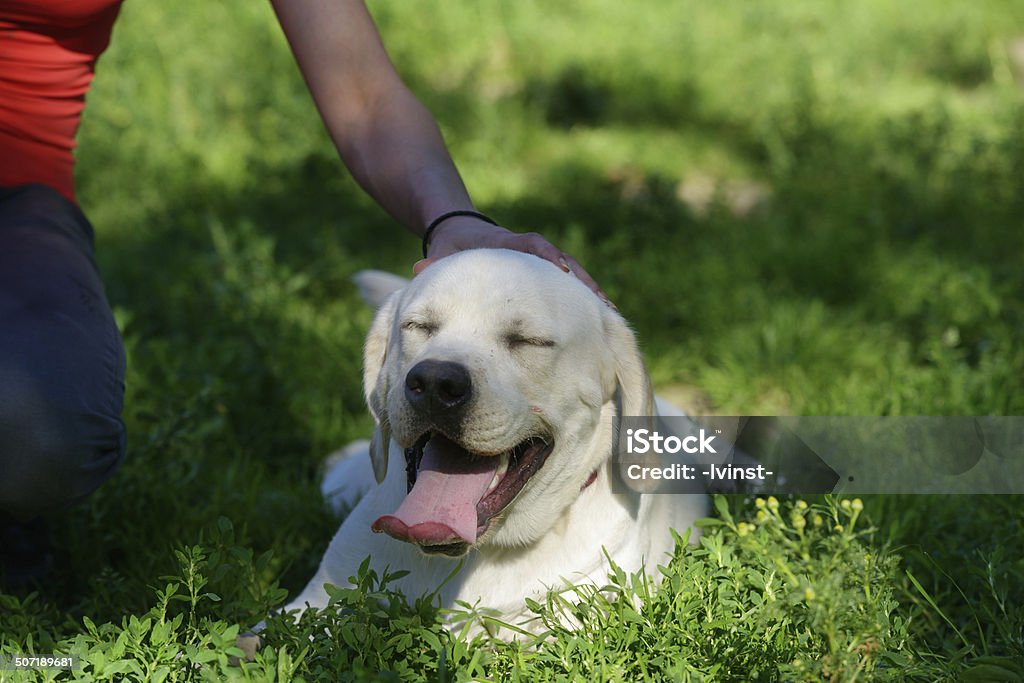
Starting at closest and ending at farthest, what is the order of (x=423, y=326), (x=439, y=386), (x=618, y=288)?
1. (x=439, y=386)
2. (x=423, y=326)
3. (x=618, y=288)

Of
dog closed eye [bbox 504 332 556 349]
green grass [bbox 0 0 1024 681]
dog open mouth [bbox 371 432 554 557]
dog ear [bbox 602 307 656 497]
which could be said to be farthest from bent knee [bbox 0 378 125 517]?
dog ear [bbox 602 307 656 497]

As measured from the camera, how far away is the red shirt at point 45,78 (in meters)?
2.83

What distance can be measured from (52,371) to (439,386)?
91cm

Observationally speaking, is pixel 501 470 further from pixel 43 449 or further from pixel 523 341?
pixel 43 449

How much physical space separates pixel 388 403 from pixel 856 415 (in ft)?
5.96

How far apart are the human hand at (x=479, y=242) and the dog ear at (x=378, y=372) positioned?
0.14 m

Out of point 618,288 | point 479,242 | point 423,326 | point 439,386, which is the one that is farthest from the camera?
point 618,288

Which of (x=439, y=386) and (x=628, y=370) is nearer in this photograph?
(x=439, y=386)

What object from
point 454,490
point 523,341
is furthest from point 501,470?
point 523,341

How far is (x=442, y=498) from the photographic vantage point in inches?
92.5

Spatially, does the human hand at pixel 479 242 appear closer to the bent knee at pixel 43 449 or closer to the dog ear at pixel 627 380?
the dog ear at pixel 627 380

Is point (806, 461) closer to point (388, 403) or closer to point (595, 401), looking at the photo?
point (595, 401)

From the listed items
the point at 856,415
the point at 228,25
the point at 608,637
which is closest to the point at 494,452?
the point at 608,637

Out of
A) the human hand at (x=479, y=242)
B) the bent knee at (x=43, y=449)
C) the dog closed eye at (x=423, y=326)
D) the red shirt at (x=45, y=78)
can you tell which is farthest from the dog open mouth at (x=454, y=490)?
the red shirt at (x=45, y=78)
